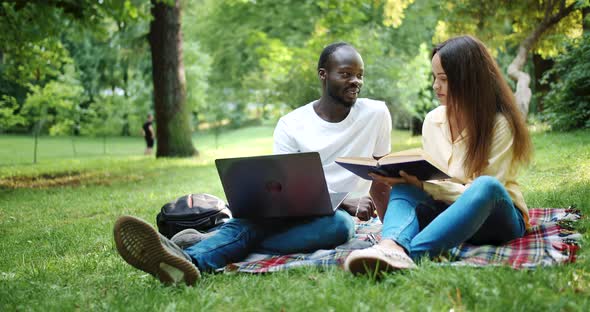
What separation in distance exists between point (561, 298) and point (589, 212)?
2172 millimetres

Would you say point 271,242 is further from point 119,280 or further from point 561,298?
point 561,298

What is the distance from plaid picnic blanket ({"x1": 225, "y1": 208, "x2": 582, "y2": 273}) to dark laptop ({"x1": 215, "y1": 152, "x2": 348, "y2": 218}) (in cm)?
25

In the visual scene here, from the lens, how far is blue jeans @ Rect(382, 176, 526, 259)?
2.86 meters

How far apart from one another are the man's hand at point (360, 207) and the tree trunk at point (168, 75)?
11.4m

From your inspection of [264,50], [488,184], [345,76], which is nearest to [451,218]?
[488,184]

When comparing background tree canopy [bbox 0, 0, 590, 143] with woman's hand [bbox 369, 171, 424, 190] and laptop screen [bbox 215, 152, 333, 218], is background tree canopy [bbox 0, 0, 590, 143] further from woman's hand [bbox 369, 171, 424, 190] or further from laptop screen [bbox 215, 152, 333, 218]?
woman's hand [bbox 369, 171, 424, 190]

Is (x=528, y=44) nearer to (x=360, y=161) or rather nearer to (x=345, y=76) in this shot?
(x=345, y=76)

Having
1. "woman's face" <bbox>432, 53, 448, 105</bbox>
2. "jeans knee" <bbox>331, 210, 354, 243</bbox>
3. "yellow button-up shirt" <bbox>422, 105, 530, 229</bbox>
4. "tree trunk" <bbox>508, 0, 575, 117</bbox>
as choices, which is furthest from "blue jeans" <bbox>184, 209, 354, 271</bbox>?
"tree trunk" <bbox>508, 0, 575, 117</bbox>

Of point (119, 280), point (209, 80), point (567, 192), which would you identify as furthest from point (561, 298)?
point (209, 80)

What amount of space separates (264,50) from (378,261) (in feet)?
46.2

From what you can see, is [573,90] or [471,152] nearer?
Result: [471,152]

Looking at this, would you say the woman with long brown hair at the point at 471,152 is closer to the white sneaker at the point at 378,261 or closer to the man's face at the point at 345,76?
the white sneaker at the point at 378,261

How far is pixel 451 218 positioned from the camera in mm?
2869

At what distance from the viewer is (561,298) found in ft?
7.63
